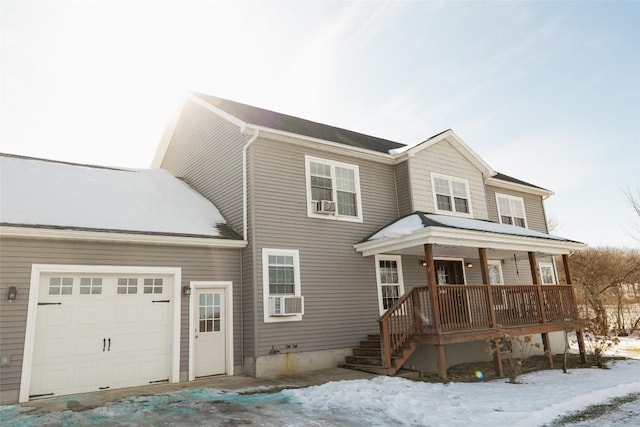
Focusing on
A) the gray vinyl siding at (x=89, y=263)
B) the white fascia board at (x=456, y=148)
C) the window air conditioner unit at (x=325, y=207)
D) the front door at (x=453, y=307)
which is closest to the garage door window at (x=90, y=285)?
the gray vinyl siding at (x=89, y=263)

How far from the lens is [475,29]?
1117 centimetres

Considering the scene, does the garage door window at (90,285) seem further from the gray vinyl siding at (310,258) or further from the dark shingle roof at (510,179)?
the dark shingle roof at (510,179)

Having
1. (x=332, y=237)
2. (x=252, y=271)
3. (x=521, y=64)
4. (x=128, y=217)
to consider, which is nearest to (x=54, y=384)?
(x=128, y=217)

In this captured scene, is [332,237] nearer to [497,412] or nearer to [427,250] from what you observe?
[427,250]

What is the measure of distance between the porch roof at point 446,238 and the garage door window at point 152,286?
17.9ft

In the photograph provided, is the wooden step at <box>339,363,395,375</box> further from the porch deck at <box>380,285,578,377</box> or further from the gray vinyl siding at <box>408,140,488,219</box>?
the gray vinyl siding at <box>408,140,488,219</box>

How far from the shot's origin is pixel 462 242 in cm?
1096

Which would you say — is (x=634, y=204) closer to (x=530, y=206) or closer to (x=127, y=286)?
(x=530, y=206)

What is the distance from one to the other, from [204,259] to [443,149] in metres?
9.04

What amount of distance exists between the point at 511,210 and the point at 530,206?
160 cm

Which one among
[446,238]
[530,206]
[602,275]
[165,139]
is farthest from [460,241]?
[602,275]

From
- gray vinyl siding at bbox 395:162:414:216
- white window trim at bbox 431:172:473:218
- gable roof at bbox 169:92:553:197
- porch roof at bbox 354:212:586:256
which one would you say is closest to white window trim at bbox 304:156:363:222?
gable roof at bbox 169:92:553:197

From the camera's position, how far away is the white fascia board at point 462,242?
34.3 feet

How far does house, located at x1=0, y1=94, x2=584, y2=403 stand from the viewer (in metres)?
8.55
